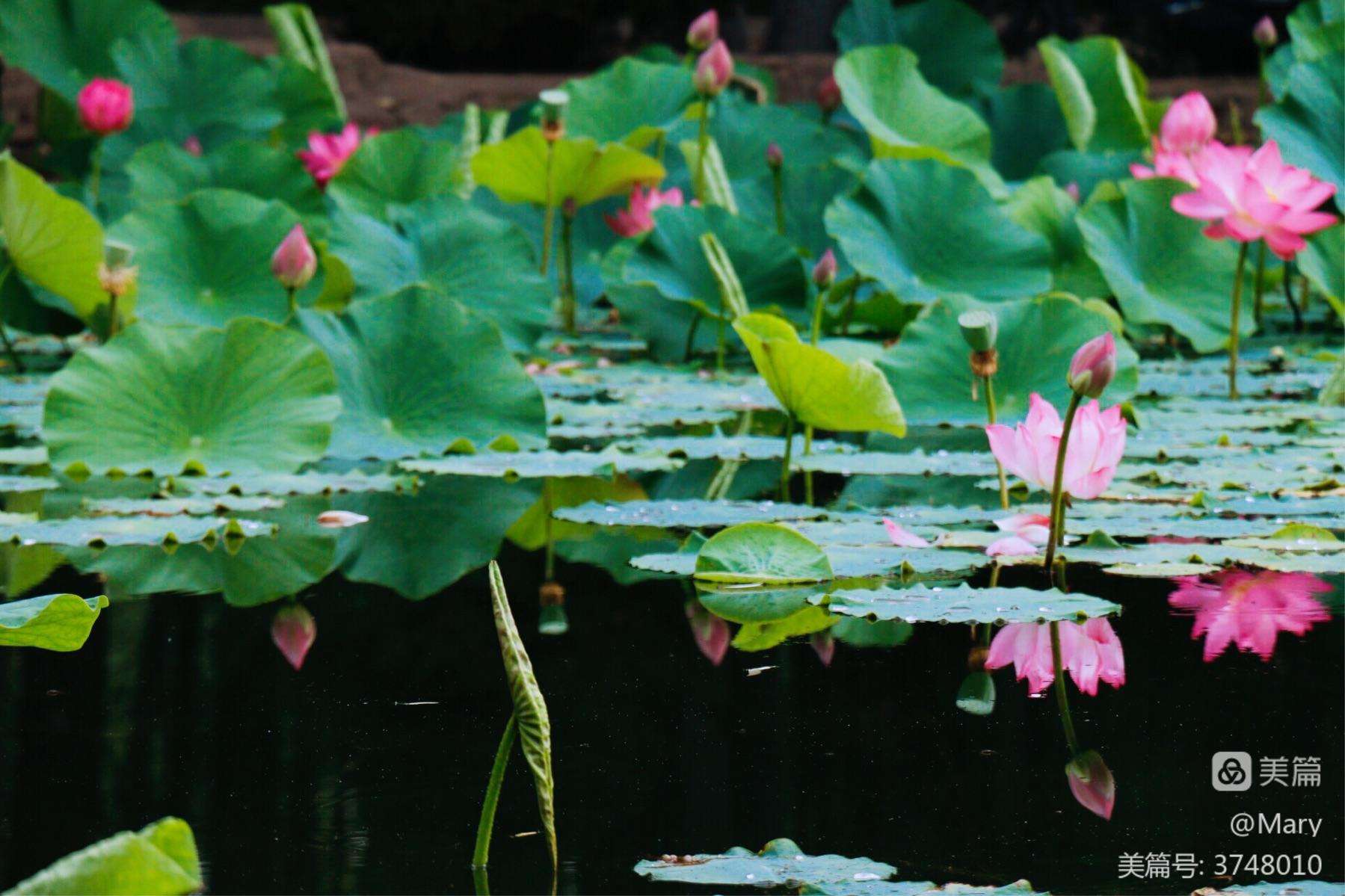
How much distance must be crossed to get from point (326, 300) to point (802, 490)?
1492 mm

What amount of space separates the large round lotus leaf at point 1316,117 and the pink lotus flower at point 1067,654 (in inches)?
65.8

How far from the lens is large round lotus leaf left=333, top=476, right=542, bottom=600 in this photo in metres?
1.67

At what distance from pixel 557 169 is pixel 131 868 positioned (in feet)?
9.75

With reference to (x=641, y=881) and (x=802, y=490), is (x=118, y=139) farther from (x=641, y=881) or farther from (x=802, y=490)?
(x=641, y=881)

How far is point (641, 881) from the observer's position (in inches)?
34.0

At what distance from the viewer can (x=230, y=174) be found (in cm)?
379

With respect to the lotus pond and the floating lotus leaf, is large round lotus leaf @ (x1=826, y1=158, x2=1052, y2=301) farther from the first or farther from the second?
the floating lotus leaf

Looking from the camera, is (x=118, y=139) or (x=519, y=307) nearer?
(x=519, y=307)

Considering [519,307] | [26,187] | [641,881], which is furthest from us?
[519,307]

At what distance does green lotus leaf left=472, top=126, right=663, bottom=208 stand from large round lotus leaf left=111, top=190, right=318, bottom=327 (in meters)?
0.51

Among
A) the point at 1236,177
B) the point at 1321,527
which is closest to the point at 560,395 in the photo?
the point at 1236,177

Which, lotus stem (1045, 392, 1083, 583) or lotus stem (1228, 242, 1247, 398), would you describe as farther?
lotus stem (1228, 242, 1247, 398)

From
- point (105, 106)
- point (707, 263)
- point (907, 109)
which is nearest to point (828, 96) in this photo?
point (907, 109)

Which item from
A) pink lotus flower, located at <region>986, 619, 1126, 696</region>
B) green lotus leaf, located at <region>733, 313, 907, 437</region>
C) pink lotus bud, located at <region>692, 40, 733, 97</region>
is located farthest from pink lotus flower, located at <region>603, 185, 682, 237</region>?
pink lotus flower, located at <region>986, 619, 1126, 696</region>
